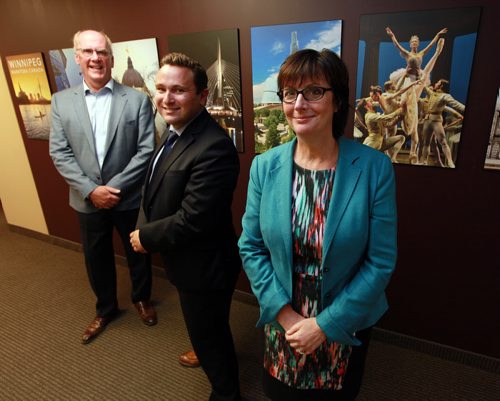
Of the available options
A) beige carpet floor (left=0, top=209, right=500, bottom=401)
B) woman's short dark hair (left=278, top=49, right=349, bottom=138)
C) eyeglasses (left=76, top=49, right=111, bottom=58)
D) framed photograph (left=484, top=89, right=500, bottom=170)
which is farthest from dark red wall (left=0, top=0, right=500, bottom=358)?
woman's short dark hair (left=278, top=49, right=349, bottom=138)

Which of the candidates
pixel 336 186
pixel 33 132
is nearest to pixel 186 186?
pixel 336 186

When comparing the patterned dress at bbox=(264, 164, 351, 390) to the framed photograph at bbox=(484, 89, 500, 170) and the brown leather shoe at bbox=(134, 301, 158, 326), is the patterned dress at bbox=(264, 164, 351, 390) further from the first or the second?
the brown leather shoe at bbox=(134, 301, 158, 326)

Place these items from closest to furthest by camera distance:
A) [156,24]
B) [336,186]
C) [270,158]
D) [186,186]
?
[336,186]
[270,158]
[186,186]
[156,24]

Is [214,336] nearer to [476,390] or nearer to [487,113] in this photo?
[476,390]

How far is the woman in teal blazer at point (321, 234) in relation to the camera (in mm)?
1056

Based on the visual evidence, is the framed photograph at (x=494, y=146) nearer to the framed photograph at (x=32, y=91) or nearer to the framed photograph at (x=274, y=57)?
the framed photograph at (x=274, y=57)

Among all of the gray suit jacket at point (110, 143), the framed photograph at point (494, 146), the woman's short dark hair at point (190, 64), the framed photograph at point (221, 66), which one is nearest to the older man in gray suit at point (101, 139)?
the gray suit jacket at point (110, 143)

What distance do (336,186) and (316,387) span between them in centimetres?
78

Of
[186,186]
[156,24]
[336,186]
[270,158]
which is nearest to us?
[336,186]

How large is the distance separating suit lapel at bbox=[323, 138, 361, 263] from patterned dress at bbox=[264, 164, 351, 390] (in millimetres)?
37

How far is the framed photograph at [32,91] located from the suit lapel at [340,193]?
2.97 m

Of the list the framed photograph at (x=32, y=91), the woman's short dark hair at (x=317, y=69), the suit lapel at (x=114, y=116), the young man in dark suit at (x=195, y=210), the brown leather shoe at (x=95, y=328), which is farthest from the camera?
the framed photograph at (x=32, y=91)

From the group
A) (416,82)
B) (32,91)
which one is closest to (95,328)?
(32,91)

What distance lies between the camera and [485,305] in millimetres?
1967
